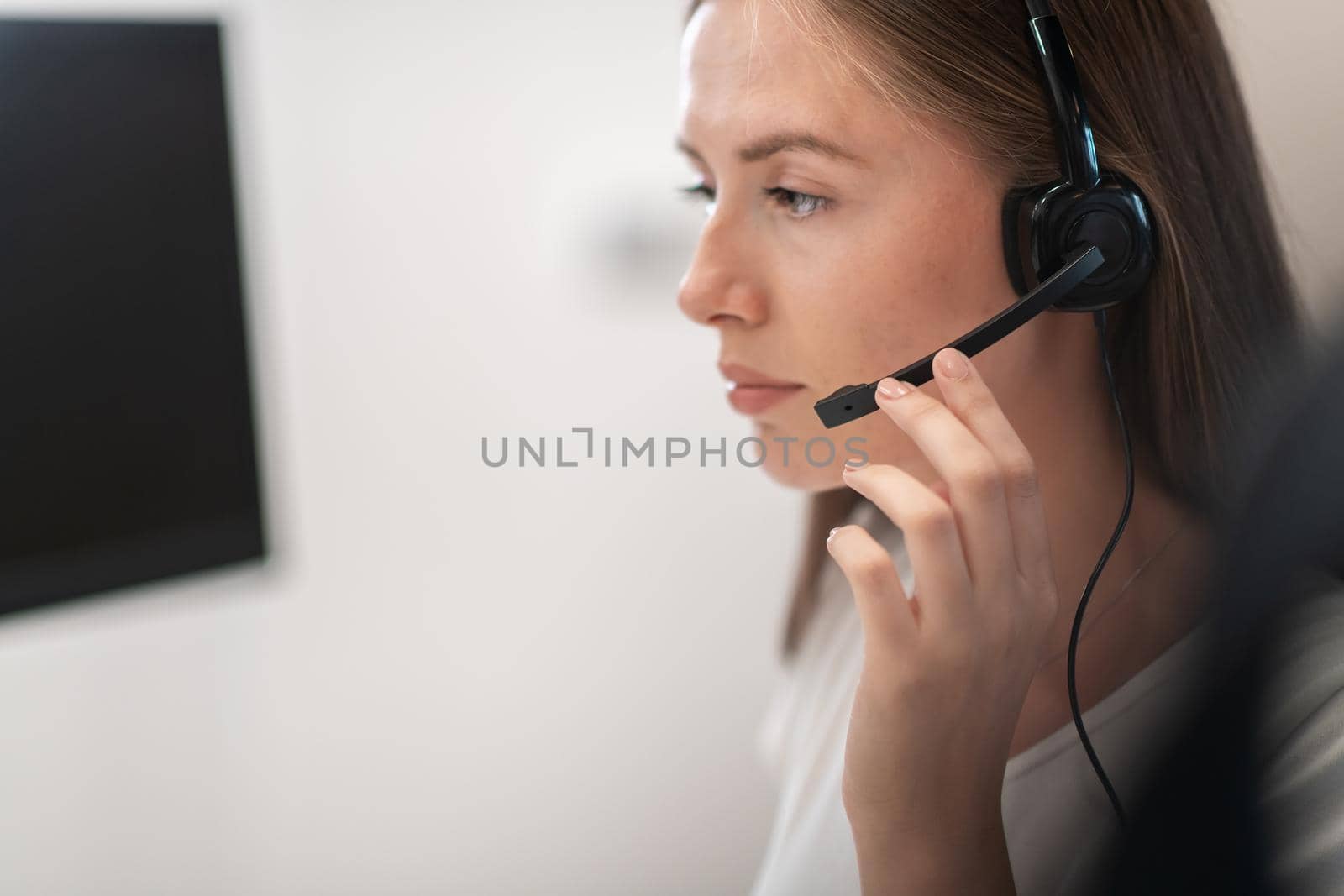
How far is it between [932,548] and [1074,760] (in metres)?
0.26

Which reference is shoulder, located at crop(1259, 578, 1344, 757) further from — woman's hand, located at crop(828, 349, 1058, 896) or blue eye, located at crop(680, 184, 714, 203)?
blue eye, located at crop(680, 184, 714, 203)

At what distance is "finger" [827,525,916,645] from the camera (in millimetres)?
465

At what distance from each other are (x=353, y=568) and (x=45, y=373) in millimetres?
555

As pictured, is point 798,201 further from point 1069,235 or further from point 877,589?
point 877,589

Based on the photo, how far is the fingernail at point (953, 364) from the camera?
51 cm

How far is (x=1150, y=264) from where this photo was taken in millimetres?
535

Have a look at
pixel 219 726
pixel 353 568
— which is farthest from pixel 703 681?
pixel 219 726

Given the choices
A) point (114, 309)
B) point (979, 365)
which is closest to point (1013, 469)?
point (979, 365)

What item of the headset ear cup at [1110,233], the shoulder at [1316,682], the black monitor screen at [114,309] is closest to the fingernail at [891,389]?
the headset ear cup at [1110,233]

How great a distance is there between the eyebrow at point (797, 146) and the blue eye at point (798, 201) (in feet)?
0.10

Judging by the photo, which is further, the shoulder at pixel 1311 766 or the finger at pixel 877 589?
the finger at pixel 877 589

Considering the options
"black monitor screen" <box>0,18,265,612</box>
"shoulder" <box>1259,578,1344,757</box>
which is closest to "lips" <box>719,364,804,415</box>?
"shoulder" <box>1259,578,1344,757</box>

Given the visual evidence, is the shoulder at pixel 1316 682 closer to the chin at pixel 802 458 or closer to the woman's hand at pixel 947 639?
the woman's hand at pixel 947 639

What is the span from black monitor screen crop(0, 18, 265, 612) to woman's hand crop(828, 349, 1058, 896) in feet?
2.25
